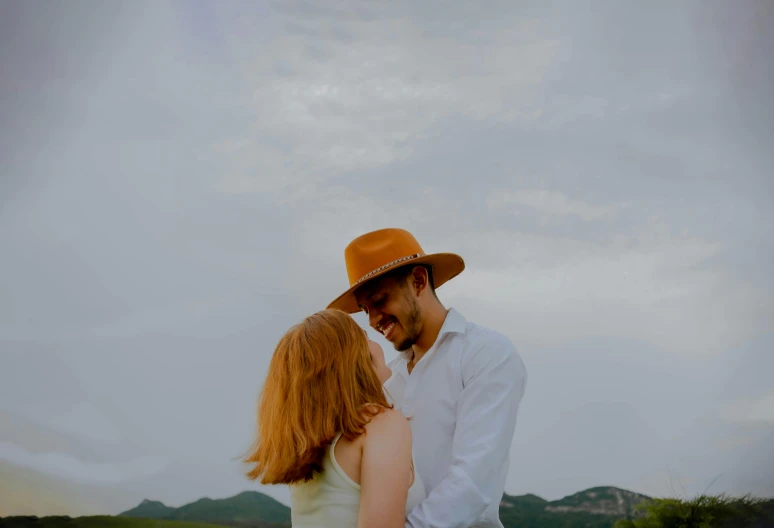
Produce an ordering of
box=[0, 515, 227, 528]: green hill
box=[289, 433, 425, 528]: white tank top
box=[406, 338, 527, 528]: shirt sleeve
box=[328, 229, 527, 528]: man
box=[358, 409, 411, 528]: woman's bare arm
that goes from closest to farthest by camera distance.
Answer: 1. box=[358, 409, 411, 528]: woman's bare arm
2. box=[289, 433, 425, 528]: white tank top
3. box=[406, 338, 527, 528]: shirt sleeve
4. box=[328, 229, 527, 528]: man
5. box=[0, 515, 227, 528]: green hill

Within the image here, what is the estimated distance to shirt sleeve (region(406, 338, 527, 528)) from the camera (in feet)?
9.75

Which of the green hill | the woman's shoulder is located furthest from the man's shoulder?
the green hill

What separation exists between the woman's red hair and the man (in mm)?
594

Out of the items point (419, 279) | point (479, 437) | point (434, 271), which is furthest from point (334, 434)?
point (434, 271)

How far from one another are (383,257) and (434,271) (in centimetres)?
42

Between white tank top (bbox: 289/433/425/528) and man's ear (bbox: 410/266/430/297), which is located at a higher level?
man's ear (bbox: 410/266/430/297)

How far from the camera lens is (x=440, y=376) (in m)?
3.62

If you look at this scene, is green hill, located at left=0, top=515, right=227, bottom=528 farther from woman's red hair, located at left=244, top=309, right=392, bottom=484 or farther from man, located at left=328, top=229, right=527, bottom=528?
woman's red hair, located at left=244, top=309, right=392, bottom=484

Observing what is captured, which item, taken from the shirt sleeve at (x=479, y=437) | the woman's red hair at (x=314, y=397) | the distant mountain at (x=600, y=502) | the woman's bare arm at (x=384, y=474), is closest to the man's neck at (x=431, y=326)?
the shirt sleeve at (x=479, y=437)

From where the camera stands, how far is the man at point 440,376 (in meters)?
3.11

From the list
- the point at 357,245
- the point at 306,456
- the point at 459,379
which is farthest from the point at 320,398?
the point at 357,245

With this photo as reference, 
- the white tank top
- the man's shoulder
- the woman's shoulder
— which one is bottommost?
the white tank top

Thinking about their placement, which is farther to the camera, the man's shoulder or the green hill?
the green hill

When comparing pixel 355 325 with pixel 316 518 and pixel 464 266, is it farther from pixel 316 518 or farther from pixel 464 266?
pixel 464 266
